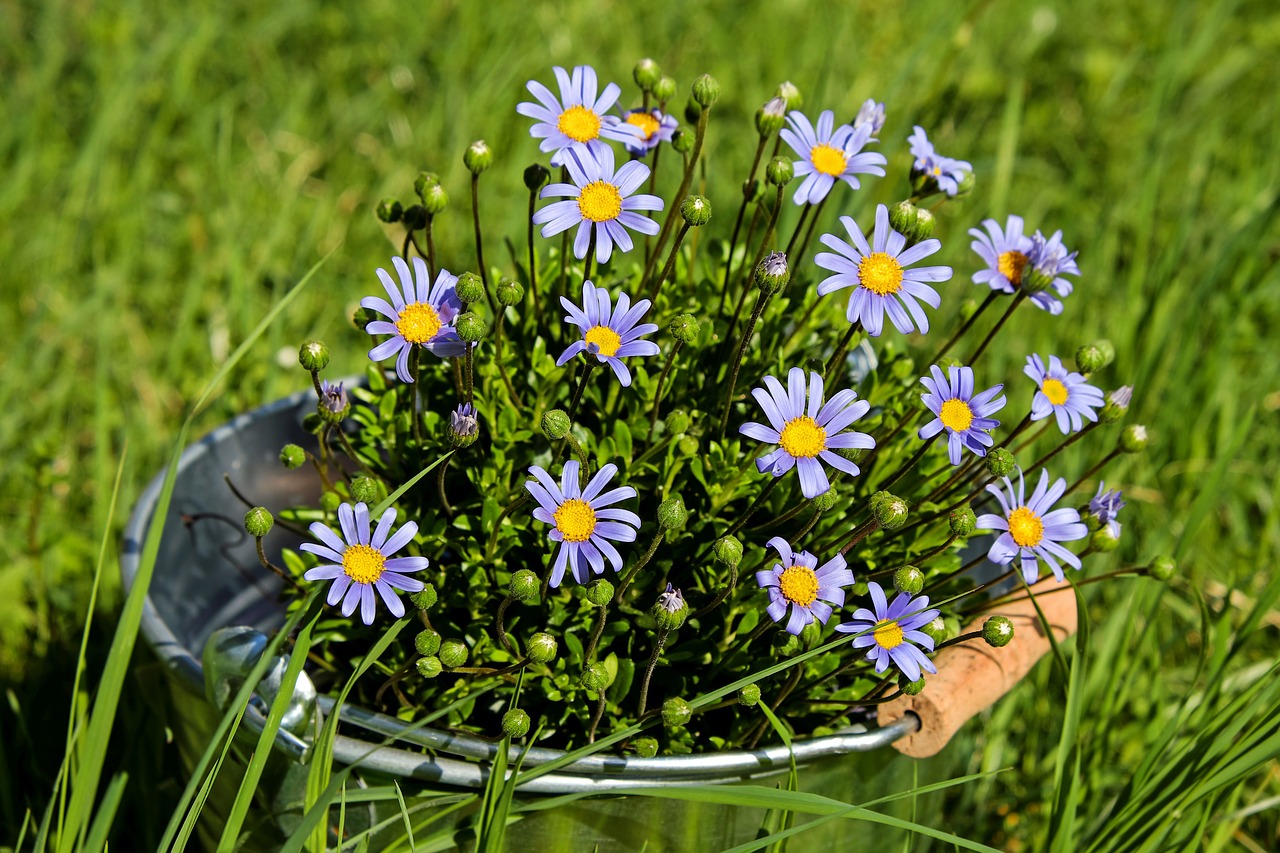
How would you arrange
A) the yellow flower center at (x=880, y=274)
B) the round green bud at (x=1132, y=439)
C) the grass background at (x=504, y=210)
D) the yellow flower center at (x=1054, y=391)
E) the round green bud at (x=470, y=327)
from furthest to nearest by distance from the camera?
the grass background at (x=504, y=210)
the round green bud at (x=1132, y=439)
the yellow flower center at (x=1054, y=391)
the yellow flower center at (x=880, y=274)
the round green bud at (x=470, y=327)

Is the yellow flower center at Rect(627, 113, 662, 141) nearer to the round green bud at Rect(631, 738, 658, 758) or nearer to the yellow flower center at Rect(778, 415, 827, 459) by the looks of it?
the yellow flower center at Rect(778, 415, 827, 459)

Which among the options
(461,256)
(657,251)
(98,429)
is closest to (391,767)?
(657,251)

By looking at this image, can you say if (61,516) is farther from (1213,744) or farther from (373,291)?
(1213,744)

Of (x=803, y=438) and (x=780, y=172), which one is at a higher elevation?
(x=780, y=172)

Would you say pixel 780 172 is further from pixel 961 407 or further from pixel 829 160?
pixel 961 407

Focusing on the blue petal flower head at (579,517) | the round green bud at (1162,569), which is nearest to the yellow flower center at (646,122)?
the blue petal flower head at (579,517)

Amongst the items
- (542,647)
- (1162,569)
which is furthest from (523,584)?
(1162,569)

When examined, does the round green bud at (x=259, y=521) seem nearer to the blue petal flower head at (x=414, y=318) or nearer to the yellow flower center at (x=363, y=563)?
the yellow flower center at (x=363, y=563)
